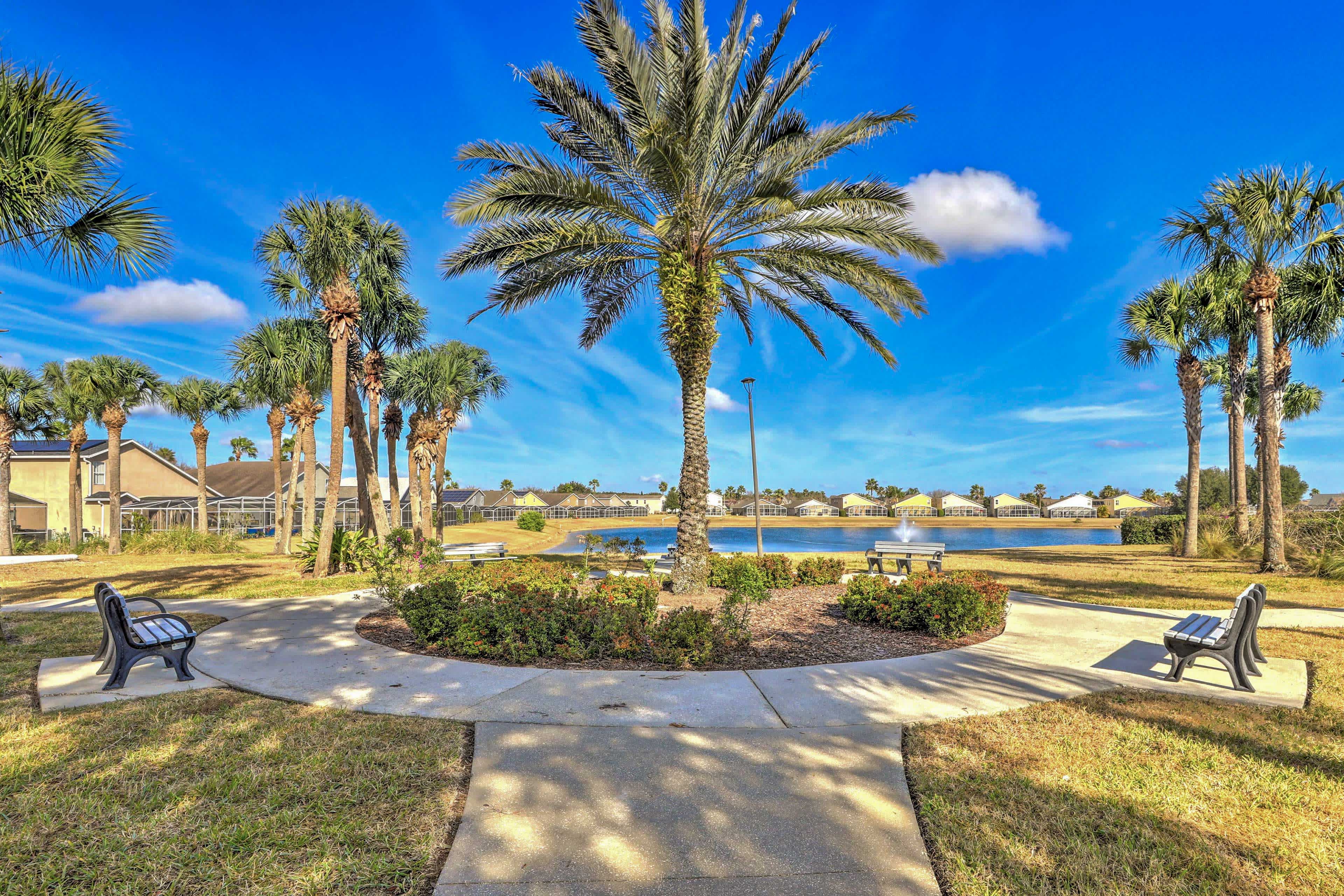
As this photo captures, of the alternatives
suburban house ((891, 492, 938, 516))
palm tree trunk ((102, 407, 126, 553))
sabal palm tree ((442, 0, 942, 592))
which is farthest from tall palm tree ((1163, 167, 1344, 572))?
suburban house ((891, 492, 938, 516))

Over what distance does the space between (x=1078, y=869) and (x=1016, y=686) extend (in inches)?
124

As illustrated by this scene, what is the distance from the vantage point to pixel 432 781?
12.2ft

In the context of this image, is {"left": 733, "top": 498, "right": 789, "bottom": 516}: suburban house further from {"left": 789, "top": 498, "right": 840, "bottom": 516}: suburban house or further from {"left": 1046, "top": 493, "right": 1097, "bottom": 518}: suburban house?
{"left": 1046, "top": 493, "right": 1097, "bottom": 518}: suburban house

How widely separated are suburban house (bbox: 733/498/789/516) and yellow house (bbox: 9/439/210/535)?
93163 mm

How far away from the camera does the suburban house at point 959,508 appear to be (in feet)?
371

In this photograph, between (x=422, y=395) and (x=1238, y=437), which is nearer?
(x=1238, y=437)

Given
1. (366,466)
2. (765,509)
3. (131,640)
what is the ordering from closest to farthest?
(131,640), (366,466), (765,509)

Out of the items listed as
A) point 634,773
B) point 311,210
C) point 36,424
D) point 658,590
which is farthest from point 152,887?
point 36,424

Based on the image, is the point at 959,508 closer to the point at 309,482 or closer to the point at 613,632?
the point at 309,482

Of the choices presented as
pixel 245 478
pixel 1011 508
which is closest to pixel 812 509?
pixel 1011 508

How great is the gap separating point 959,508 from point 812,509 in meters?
26.4

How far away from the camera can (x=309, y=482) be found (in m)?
20.9

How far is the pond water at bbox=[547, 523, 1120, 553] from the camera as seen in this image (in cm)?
3716

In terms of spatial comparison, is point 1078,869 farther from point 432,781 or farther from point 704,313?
point 704,313
